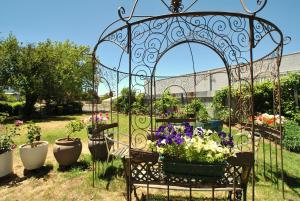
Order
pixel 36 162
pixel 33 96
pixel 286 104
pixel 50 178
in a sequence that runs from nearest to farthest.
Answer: pixel 50 178 < pixel 36 162 < pixel 286 104 < pixel 33 96

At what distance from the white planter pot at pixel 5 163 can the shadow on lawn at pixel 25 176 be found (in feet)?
0.41

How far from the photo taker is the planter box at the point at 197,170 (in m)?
2.51

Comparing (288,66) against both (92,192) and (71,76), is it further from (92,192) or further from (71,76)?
(71,76)

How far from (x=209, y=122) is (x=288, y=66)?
21.9ft

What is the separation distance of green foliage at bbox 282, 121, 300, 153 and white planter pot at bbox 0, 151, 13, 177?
713cm

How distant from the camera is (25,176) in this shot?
16.7ft

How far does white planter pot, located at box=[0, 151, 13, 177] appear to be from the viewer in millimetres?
4895

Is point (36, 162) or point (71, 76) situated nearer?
point (36, 162)

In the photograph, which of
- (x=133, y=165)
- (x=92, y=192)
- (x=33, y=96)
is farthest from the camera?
(x=33, y=96)

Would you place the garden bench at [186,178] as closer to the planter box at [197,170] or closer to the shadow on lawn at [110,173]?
the planter box at [197,170]

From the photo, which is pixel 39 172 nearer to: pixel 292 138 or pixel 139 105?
pixel 139 105

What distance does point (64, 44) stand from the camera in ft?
92.2

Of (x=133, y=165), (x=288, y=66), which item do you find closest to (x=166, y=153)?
(x=133, y=165)

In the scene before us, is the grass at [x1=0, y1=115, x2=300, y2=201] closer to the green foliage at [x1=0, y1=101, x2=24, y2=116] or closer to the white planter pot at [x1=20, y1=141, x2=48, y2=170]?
the white planter pot at [x1=20, y1=141, x2=48, y2=170]
